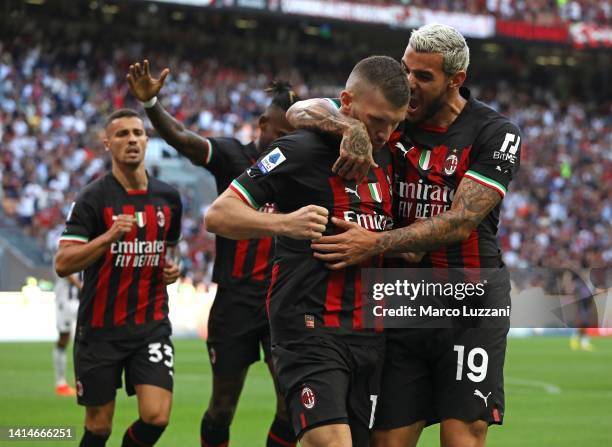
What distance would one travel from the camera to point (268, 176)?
4.71 meters

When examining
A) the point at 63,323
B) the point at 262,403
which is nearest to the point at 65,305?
the point at 63,323

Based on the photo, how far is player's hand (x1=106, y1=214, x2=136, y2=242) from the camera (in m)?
6.91

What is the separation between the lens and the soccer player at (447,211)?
5031 millimetres

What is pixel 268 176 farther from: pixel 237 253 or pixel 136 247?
pixel 136 247

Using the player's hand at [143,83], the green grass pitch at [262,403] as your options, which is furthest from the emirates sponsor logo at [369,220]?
the green grass pitch at [262,403]

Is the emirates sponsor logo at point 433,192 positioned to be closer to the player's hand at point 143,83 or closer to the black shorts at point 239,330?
the player's hand at point 143,83

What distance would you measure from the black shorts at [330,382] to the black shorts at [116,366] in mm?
2555

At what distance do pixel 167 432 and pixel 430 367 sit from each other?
5.47 meters

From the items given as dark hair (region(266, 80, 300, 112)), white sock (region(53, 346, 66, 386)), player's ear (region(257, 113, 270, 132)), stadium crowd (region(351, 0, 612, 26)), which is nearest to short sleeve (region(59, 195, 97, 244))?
player's ear (region(257, 113, 270, 132))

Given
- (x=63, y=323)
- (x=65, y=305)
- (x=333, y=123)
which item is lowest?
(x=63, y=323)

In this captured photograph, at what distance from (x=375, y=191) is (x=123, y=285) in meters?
3.04

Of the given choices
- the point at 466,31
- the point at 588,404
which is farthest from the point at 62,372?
the point at 466,31

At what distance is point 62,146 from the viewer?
27.0 metres

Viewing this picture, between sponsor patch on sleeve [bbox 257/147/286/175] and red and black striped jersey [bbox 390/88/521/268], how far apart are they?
0.74 m
